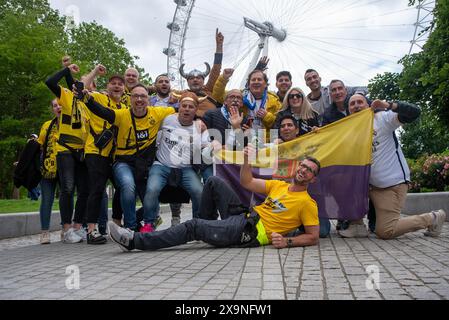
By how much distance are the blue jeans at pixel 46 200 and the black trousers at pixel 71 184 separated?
0.19m

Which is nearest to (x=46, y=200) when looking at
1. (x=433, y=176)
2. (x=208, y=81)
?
(x=208, y=81)

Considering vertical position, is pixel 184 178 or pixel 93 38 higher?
pixel 93 38

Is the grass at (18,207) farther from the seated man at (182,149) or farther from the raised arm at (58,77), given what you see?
the seated man at (182,149)

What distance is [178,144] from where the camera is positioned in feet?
20.0

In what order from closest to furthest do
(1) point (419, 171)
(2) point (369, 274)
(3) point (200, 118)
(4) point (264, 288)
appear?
1. (4) point (264, 288)
2. (2) point (369, 274)
3. (3) point (200, 118)
4. (1) point (419, 171)

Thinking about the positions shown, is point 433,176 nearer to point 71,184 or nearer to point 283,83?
point 283,83

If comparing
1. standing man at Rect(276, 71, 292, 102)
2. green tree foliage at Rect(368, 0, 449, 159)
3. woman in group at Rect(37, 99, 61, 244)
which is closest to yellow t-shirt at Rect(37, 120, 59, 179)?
woman in group at Rect(37, 99, 61, 244)

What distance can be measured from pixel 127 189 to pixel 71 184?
35.5 inches

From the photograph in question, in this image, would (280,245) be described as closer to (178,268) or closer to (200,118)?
(178,268)

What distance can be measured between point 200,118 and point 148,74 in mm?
27591

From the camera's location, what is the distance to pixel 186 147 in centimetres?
613

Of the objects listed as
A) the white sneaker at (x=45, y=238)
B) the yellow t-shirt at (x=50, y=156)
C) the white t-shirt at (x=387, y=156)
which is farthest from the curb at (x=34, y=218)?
→ the white t-shirt at (x=387, y=156)
